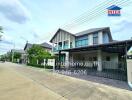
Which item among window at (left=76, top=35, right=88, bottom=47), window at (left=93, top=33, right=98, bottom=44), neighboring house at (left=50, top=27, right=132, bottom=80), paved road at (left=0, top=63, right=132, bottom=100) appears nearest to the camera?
paved road at (left=0, top=63, right=132, bottom=100)

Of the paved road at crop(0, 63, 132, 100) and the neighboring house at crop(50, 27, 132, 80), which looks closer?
the paved road at crop(0, 63, 132, 100)

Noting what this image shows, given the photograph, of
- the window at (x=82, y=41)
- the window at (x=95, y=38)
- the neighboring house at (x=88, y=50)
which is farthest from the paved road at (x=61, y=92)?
the window at (x=82, y=41)

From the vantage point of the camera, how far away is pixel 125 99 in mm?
5703

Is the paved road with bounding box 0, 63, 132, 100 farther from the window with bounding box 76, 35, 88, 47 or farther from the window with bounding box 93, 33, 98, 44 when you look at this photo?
the window with bounding box 76, 35, 88, 47

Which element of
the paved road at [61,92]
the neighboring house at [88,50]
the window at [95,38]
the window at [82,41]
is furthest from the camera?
the window at [82,41]

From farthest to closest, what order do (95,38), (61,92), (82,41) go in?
(82,41) → (95,38) → (61,92)

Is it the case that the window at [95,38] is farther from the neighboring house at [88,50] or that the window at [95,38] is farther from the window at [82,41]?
the window at [82,41]

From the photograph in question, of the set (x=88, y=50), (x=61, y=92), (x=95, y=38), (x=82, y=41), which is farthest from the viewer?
(x=82, y=41)

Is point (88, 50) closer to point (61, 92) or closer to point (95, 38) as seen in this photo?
point (95, 38)

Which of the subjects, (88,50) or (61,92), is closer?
(61,92)

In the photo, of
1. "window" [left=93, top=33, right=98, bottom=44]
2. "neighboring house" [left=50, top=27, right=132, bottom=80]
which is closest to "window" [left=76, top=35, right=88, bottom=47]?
"neighboring house" [left=50, top=27, right=132, bottom=80]

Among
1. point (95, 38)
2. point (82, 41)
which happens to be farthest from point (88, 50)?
point (82, 41)

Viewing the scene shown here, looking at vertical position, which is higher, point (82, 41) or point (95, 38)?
point (95, 38)

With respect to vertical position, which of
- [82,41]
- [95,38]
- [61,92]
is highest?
[95,38]
